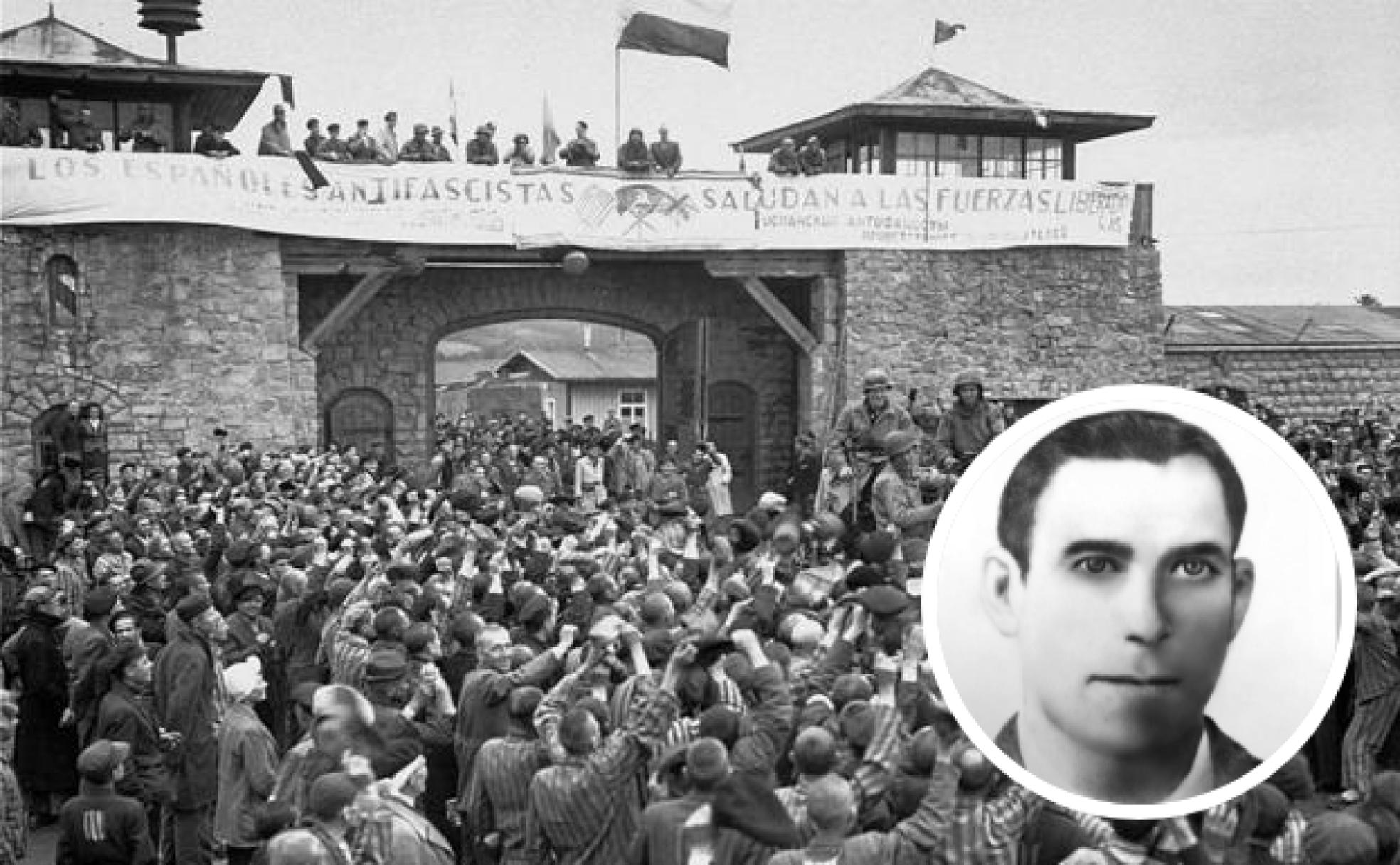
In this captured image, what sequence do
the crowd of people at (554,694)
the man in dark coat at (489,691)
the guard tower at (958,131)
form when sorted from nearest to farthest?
the crowd of people at (554,694) < the man in dark coat at (489,691) < the guard tower at (958,131)

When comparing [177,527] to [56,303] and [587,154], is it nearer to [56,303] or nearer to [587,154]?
[56,303]

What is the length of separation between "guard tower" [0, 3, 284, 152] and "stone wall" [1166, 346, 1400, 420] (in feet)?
49.6

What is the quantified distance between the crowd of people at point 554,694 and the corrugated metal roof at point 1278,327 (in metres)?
12.8

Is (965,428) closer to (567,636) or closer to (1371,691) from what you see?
(1371,691)

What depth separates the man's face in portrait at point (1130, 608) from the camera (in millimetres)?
3529

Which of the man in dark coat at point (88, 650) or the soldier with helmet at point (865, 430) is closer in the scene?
the man in dark coat at point (88, 650)

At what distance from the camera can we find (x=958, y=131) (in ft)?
84.2

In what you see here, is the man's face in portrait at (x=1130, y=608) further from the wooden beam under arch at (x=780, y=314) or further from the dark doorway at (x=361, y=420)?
the dark doorway at (x=361, y=420)

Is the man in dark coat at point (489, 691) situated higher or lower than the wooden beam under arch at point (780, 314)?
lower

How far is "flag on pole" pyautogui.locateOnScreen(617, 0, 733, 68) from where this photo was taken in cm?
2291

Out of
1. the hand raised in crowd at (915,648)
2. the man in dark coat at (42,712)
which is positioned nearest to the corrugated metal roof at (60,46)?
the man in dark coat at (42,712)

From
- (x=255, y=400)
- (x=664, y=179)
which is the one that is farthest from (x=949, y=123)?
(x=255, y=400)

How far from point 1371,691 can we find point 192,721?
680 centimetres

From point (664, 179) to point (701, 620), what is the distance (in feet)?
48.9
